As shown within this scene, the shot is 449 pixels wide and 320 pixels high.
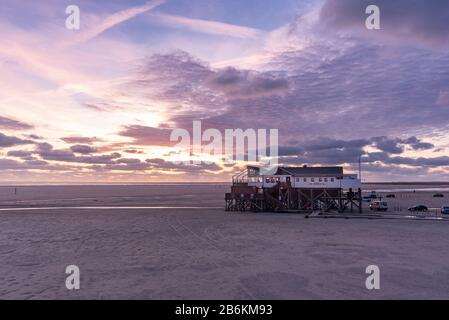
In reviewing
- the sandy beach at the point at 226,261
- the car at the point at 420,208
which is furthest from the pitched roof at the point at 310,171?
the sandy beach at the point at 226,261

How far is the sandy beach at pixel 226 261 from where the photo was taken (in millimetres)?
15242

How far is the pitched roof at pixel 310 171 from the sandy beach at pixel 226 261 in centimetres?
1913

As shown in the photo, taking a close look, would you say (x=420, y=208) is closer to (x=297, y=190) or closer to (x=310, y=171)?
(x=310, y=171)

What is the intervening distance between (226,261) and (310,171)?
38103 mm

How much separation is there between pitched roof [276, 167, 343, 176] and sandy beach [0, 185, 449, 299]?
19.1 metres

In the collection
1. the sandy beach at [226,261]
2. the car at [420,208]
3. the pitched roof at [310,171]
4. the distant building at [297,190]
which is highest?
the pitched roof at [310,171]

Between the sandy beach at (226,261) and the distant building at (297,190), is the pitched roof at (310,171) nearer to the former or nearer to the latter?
the distant building at (297,190)

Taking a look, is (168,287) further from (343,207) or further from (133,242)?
(343,207)

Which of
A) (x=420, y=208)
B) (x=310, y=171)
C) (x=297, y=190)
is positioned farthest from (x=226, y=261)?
(x=420, y=208)

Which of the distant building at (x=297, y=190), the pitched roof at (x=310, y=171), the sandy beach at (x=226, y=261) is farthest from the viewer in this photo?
the pitched roof at (x=310, y=171)

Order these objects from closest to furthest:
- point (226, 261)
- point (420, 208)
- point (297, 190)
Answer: point (226, 261), point (420, 208), point (297, 190)

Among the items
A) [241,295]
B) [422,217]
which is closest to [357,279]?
[241,295]

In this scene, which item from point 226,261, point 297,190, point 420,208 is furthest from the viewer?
point 297,190

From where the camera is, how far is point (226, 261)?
808 inches
